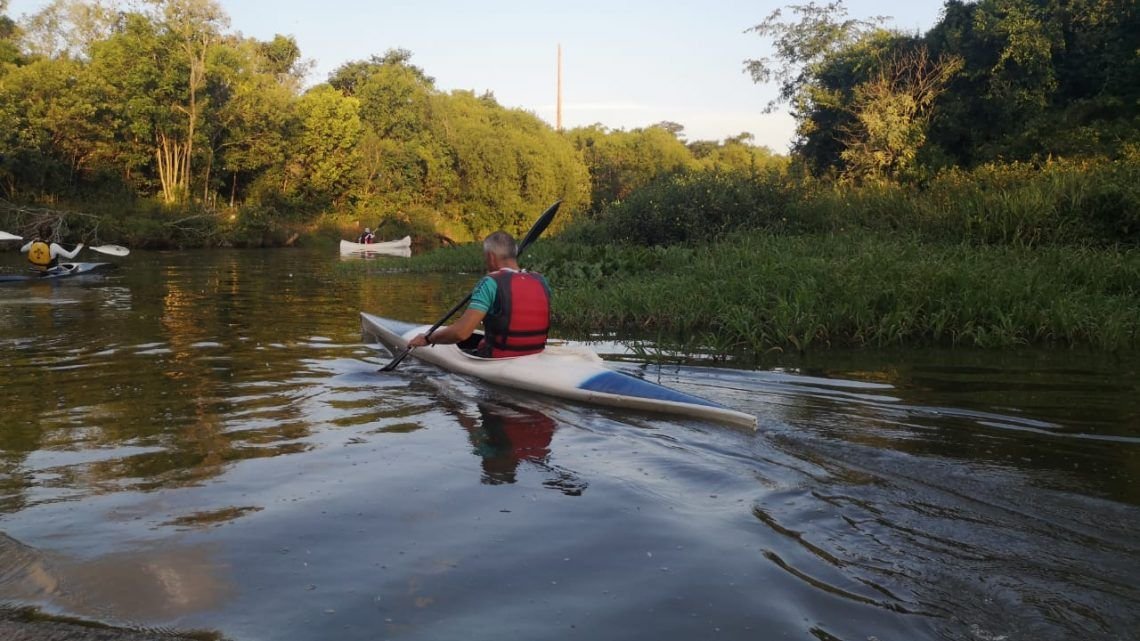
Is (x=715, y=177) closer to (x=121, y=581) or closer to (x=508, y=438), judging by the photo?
(x=508, y=438)

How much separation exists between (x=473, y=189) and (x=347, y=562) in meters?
43.5

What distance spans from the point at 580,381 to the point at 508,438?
0.95 metres

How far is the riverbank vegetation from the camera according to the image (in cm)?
884

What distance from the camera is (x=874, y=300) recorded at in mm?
8438

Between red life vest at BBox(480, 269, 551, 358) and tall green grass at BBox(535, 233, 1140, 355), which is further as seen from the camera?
tall green grass at BBox(535, 233, 1140, 355)

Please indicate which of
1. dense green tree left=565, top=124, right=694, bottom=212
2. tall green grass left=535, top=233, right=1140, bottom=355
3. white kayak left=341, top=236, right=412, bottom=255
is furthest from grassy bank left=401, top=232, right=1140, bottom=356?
dense green tree left=565, top=124, right=694, bottom=212

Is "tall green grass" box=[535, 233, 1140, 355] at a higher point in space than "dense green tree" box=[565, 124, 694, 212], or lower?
lower

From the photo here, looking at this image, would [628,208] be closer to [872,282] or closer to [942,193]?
[942,193]

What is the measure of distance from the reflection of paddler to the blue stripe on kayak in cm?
43

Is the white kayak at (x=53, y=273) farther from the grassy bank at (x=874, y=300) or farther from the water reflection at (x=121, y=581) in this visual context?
the water reflection at (x=121, y=581)

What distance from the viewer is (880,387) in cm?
617

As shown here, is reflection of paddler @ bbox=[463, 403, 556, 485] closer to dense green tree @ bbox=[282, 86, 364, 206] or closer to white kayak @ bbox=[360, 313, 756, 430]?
white kayak @ bbox=[360, 313, 756, 430]

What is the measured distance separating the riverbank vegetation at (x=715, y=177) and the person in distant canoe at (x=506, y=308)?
2.40m

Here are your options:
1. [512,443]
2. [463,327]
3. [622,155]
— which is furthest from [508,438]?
[622,155]
